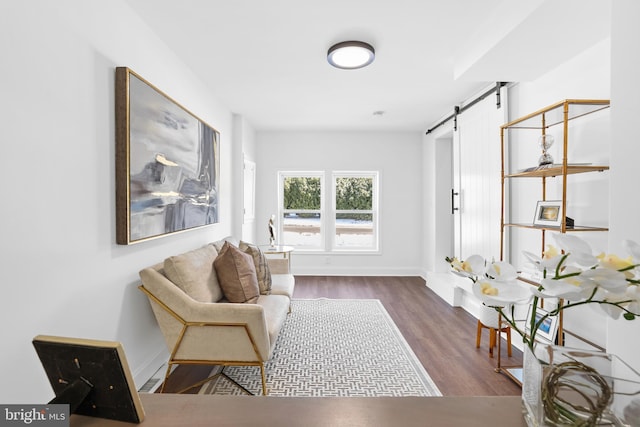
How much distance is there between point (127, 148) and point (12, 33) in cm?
76

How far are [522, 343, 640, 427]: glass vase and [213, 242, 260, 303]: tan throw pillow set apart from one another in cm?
234

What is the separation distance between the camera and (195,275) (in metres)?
2.44

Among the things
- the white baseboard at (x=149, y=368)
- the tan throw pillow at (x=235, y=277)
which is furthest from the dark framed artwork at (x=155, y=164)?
the white baseboard at (x=149, y=368)

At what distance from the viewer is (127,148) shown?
2.04 m

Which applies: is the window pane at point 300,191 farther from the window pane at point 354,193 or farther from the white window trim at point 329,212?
the window pane at point 354,193

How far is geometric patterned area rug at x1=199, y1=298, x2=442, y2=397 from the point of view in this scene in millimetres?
2344

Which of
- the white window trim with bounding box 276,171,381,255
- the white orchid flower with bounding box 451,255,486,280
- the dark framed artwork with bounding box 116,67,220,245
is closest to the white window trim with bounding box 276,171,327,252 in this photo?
the white window trim with bounding box 276,171,381,255

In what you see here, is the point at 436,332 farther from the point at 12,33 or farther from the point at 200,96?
the point at 12,33

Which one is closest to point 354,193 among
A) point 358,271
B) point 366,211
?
point 366,211

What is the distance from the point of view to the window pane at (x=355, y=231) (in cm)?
611

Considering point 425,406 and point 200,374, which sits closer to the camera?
point 425,406

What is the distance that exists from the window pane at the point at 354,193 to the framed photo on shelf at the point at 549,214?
3.65m

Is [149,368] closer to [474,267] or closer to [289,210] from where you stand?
[474,267]

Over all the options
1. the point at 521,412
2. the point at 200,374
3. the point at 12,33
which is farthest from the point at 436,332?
the point at 12,33
